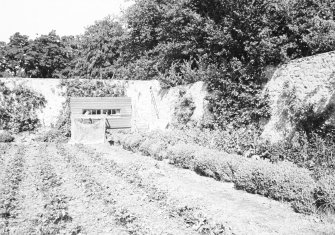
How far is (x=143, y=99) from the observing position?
21.6m

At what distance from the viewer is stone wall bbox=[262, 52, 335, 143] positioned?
9469 millimetres

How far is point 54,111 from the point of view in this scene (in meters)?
20.1

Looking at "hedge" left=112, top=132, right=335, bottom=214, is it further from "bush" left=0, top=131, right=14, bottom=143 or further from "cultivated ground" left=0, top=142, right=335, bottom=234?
"bush" left=0, top=131, right=14, bottom=143

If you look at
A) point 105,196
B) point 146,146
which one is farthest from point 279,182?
point 146,146

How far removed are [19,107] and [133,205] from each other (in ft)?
50.8

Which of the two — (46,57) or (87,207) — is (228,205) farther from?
(46,57)

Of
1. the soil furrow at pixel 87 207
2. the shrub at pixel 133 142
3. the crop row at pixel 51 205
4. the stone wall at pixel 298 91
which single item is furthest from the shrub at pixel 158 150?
the crop row at pixel 51 205

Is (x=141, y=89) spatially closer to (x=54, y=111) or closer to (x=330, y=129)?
(x=54, y=111)

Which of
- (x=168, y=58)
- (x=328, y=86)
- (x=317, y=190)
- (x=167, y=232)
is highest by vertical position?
(x=168, y=58)

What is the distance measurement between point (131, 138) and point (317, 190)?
1040 centimetres

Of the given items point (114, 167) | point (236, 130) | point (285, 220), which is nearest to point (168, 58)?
point (236, 130)

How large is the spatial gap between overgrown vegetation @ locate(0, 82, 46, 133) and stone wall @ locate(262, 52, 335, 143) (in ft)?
47.6

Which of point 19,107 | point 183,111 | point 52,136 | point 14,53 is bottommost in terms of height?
point 52,136

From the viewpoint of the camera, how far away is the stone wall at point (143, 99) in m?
17.9
